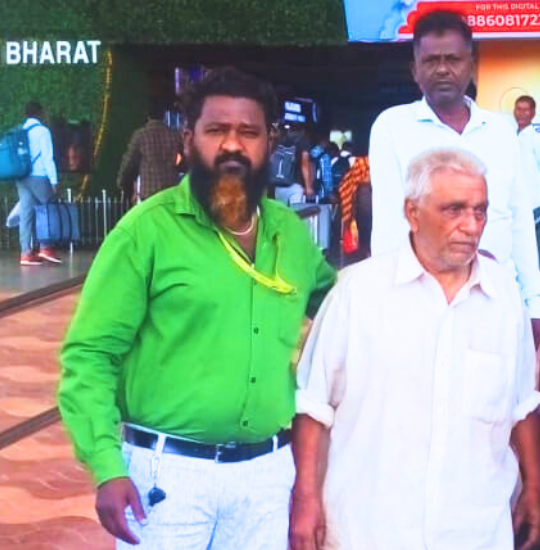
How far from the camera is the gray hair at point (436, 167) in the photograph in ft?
8.21

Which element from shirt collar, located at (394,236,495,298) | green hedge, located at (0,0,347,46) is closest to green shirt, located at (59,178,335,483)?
shirt collar, located at (394,236,495,298)

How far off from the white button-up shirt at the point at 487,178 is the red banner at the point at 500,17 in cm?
964

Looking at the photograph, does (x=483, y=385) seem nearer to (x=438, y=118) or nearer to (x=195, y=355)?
(x=195, y=355)

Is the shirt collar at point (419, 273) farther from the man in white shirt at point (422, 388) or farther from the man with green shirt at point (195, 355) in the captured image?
the man with green shirt at point (195, 355)

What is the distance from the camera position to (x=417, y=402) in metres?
2.48

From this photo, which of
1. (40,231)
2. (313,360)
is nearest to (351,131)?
(40,231)

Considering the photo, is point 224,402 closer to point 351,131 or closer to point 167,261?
point 167,261

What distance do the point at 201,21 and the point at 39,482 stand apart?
31.2ft

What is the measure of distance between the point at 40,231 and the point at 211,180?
10.6 meters

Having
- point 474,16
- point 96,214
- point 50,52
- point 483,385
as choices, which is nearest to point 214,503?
point 483,385

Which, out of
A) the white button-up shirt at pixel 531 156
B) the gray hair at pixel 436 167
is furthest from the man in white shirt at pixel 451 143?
the white button-up shirt at pixel 531 156

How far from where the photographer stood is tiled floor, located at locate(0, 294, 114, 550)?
4523 millimetres

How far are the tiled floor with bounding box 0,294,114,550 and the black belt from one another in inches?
80.5

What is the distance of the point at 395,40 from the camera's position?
523 inches
